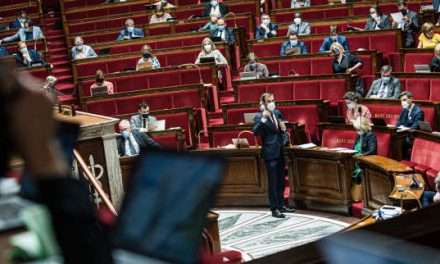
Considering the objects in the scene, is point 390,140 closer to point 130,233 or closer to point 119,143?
point 119,143

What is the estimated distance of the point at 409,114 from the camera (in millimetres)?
6113

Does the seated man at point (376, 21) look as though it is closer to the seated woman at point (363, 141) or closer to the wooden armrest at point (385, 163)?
the seated woman at point (363, 141)

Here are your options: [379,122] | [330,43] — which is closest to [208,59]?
[330,43]

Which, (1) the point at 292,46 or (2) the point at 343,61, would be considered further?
(1) the point at 292,46

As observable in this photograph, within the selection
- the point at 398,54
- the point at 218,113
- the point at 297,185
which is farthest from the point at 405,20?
the point at 297,185

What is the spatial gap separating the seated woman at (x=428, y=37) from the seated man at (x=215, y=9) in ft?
9.45

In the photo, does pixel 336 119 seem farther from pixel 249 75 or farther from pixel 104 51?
pixel 104 51

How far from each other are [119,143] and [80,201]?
575 centimetres

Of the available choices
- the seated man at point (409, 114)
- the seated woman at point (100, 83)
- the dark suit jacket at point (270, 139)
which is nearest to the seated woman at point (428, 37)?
the seated man at point (409, 114)

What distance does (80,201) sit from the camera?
2.25ft

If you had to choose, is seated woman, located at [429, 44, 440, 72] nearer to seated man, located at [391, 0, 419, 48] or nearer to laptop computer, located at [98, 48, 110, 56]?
seated man, located at [391, 0, 419, 48]

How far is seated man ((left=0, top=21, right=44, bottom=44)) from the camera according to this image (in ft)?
32.6

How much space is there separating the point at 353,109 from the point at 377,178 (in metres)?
0.80

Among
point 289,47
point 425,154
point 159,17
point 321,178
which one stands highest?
point 159,17
